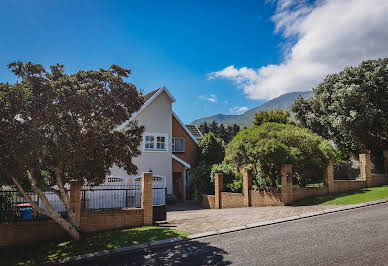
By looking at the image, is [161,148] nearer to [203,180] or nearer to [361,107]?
[203,180]

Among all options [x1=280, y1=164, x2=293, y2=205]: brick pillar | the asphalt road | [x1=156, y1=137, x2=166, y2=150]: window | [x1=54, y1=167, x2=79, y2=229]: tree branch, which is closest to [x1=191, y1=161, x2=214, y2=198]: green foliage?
[x1=156, y1=137, x2=166, y2=150]: window

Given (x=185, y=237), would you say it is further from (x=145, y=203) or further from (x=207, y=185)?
(x=207, y=185)

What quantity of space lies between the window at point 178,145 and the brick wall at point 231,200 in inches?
331

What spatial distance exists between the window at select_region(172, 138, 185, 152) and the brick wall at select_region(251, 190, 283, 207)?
10.9m

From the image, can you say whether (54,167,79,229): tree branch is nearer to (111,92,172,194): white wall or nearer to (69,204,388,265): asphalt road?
(69,204,388,265): asphalt road

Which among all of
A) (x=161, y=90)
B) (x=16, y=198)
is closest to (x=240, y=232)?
(x=16, y=198)

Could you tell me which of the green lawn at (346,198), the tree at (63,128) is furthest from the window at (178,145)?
the tree at (63,128)

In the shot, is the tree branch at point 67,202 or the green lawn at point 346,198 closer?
the tree branch at point 67,202

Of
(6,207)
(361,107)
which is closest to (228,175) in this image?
(361,107)

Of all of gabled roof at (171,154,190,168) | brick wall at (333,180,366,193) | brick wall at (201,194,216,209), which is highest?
gabled roof at (171,154,190,168)

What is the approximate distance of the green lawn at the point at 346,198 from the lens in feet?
41.6

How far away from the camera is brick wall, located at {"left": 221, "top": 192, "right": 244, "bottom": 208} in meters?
17.0

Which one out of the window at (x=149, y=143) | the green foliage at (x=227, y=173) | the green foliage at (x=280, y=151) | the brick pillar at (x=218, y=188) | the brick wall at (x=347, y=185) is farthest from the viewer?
the window at (x=149, y=143)

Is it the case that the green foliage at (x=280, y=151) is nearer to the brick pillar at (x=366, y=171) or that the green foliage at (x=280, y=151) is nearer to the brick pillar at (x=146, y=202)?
the brick pillar at (x=366, y=171)
